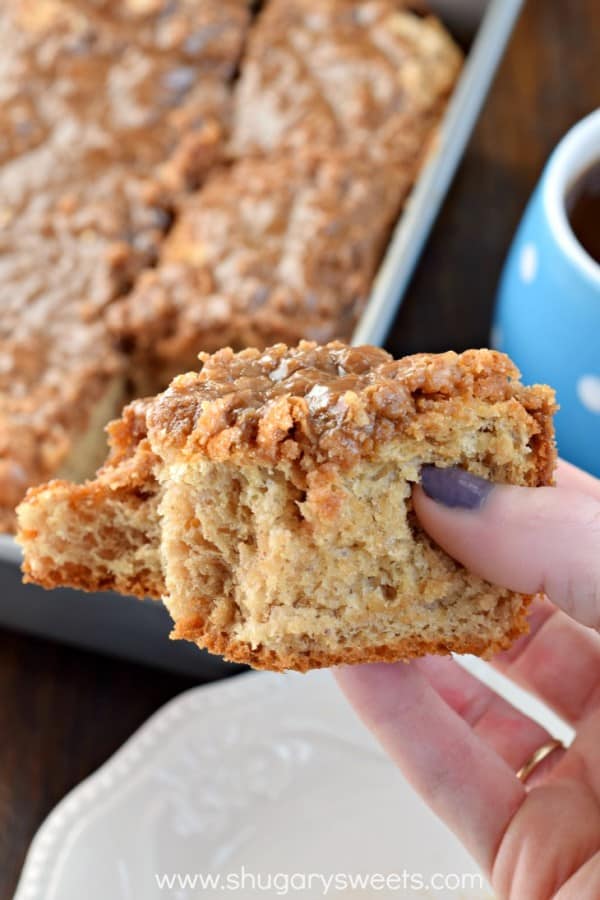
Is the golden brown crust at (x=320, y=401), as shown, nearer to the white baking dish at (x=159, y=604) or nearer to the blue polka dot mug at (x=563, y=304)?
the blue polka dot mug at (x=563, y=304)

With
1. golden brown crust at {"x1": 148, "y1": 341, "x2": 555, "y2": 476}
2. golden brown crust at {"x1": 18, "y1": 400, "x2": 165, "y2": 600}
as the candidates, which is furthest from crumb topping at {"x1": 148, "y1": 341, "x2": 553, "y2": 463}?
golden brown crust at {"x1": 18, "y1": 400, "x2": 165, "y2": 600}

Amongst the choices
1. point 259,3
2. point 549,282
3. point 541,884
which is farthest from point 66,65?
point 541,884

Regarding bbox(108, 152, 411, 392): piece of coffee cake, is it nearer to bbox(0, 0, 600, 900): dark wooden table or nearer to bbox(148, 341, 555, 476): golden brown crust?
bbox(0, 0, 600, 900): dark wooden table

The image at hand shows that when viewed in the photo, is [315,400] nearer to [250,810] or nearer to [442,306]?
[250,810]

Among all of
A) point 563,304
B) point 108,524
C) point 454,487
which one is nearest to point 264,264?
point 563,304

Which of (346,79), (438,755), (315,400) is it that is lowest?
(438,755)

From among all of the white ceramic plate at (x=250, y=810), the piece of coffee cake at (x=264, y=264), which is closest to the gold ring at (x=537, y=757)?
the white ceramic plate at (x=250, y=810)
